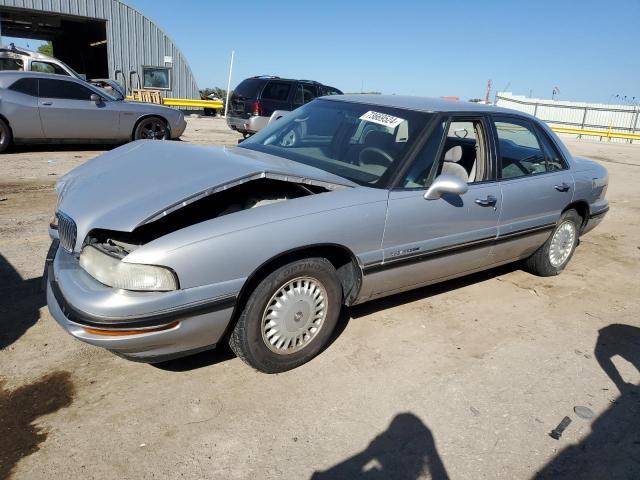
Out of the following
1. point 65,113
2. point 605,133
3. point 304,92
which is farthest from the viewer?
point 605,133

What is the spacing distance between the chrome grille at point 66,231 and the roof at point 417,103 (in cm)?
238

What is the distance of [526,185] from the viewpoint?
422 cm

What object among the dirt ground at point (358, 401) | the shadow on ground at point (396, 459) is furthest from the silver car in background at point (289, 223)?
the shadow on ground at point (396, 459)

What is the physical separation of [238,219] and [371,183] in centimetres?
103

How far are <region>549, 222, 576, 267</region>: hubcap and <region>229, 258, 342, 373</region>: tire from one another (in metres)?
2.71

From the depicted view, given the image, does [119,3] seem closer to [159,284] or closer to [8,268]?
[8,268]

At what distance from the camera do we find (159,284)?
2447 millimetres

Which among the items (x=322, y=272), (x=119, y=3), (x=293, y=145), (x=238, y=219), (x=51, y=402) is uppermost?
(x=119, y=3)

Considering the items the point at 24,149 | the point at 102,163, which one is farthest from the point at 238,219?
the point at 24,149

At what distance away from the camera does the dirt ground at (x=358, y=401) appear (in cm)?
236

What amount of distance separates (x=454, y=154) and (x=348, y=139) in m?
0.88

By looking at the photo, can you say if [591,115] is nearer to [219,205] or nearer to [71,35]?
[71,35]

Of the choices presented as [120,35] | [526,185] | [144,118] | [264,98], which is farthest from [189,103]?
[526,185]

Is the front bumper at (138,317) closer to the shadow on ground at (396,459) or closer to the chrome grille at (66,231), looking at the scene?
the chrome grille at (66,231)
